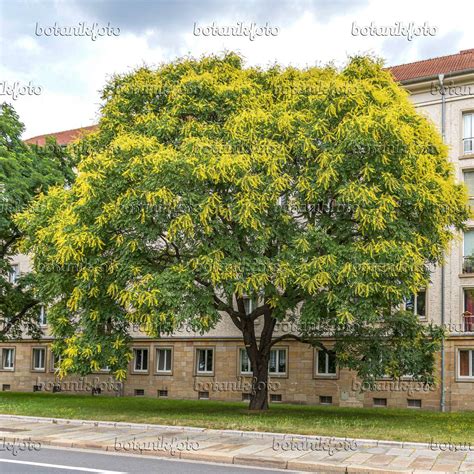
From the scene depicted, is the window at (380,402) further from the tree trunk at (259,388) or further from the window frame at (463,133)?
the window frame at (463,133)

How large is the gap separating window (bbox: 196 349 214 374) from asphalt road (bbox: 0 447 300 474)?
68.2 feet

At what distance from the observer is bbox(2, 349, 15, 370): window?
4178 centimetres

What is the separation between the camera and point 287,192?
20.3 meters

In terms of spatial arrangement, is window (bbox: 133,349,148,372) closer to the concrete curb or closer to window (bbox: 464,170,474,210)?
the concrete curb

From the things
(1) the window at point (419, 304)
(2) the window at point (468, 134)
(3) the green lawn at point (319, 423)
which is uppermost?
(2) the window at point (468, 134)

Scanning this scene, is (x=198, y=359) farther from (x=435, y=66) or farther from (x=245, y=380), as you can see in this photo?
(x=435, y=66)

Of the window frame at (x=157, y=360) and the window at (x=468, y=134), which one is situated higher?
the window at (x=468, y=134)

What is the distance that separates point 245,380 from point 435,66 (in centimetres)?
1833

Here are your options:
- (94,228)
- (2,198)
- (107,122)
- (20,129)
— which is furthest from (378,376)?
(20,129)

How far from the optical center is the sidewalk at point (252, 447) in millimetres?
12172

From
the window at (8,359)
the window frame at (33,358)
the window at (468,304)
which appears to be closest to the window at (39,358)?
the window frame at (33,358)

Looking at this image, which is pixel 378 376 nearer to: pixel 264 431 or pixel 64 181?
pixel 264 431

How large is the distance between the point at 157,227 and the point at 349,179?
5.67 m

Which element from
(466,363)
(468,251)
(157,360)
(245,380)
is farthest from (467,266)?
(157,360)
